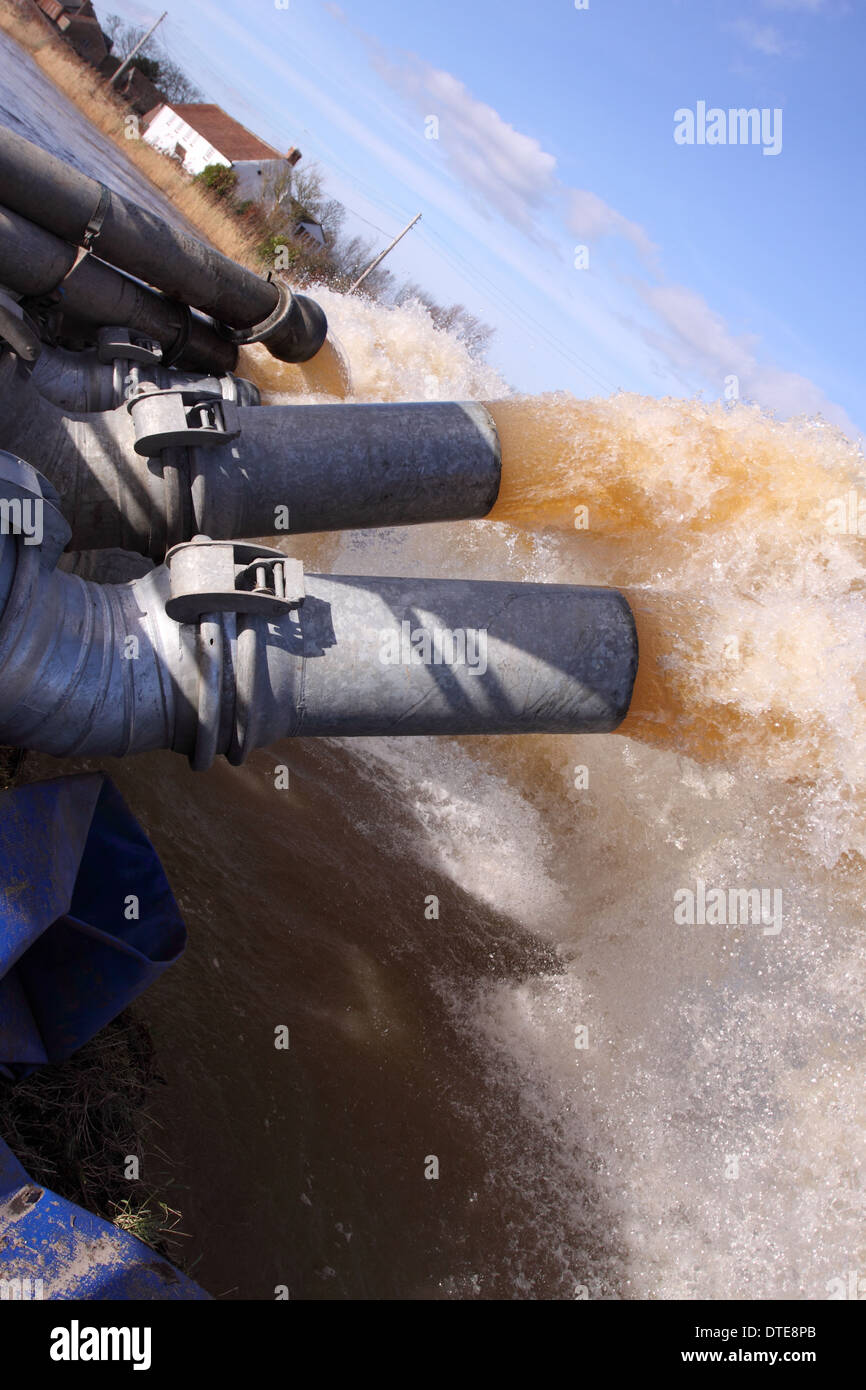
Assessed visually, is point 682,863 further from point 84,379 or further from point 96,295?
point 96,295

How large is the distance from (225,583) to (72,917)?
138 centimetres

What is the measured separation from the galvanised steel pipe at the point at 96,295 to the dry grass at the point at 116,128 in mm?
18574

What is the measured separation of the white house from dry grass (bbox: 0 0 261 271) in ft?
15.0

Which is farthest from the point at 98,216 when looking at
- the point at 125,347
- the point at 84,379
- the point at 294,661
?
the point at 294,661

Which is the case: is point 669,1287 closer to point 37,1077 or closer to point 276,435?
point 37,1077

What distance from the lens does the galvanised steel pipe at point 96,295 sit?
5445mm

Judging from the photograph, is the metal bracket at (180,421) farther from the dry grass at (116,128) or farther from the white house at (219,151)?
the white house at (219,151)

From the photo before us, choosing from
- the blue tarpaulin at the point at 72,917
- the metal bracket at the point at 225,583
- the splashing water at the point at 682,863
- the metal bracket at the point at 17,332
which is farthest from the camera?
the splashing water at the point at 682,863

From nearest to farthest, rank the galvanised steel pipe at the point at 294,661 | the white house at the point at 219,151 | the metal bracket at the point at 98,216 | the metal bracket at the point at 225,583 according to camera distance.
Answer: the galvanised steel pipe at the point at 294,661, the metal bracket at the point at 225,583, the metal bracket at the point at 98,216, the white house at the point at 219,151

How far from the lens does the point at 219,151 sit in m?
34.4

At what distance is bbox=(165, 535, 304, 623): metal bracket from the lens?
10.8 ft

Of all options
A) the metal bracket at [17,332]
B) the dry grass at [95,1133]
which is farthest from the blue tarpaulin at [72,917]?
the metal bracket at [17,332]

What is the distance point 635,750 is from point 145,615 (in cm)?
438

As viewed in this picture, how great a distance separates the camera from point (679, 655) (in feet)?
14.7
